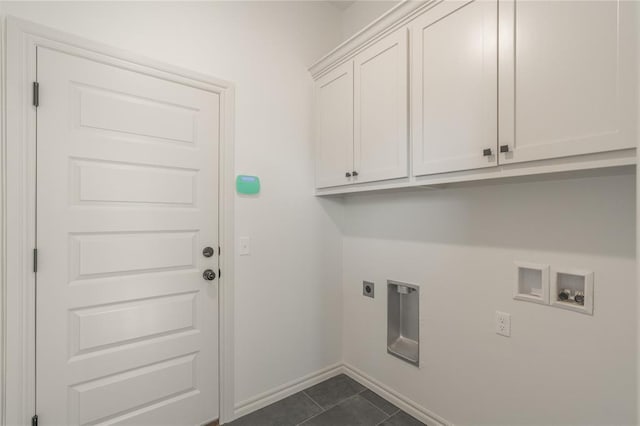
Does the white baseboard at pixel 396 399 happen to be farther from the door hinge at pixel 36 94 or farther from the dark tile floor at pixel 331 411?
the door hinge at pixel 36 94

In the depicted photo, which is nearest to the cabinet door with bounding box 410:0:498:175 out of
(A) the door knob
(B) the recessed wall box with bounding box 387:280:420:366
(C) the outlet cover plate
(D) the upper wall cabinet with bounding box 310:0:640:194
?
(D) the upper wall cabinet with bounding box 310:0:640:194

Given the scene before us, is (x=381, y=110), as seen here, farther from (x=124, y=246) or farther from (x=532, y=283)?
(x=124, y=246)

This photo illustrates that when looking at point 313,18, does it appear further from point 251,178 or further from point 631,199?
point 631,199

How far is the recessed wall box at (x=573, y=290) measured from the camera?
1272 mm

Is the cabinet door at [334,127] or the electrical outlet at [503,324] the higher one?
the cabinet door at [334,127]

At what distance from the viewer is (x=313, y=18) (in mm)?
2371

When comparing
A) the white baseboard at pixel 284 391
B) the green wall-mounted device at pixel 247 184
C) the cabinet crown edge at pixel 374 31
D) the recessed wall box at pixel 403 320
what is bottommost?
the white baseboard at pixel 284 391

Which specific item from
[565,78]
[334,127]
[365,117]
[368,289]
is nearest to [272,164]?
[334,127]

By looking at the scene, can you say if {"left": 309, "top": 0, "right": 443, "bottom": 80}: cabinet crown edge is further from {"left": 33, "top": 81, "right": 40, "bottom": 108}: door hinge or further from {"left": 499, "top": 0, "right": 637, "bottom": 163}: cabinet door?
{"left": 33, "top": 81, "right": 40, "bottom": 108}: door hinge

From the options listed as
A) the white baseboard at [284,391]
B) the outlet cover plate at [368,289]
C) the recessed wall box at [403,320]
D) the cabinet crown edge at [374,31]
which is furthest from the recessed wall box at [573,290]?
the white baseboard at [284,391]

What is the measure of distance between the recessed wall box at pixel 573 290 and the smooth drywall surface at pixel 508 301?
1.1 inches

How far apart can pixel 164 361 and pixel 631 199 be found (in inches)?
92.6

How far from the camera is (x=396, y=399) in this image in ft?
6.72

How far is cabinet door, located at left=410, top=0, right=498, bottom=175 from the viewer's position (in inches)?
51.7
